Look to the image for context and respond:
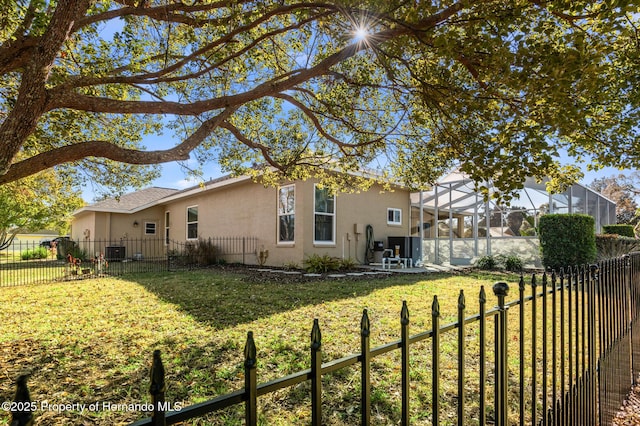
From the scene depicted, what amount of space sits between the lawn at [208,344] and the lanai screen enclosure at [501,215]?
6842 millimetres

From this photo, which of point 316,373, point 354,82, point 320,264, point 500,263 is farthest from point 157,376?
point 500,263

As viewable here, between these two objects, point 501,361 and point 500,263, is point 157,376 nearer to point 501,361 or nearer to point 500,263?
point 501,361

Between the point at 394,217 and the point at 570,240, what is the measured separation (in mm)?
6063

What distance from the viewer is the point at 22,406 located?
692 millimetres

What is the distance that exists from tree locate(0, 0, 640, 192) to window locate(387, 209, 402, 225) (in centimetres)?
719

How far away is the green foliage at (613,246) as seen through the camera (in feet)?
37.4

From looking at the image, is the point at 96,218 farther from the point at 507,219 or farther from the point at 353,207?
the point at 507,219

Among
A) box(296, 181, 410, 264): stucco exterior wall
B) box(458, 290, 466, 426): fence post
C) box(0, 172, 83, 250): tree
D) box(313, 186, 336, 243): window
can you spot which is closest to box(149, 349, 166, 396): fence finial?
box(458, 290, 466, 426): fence post

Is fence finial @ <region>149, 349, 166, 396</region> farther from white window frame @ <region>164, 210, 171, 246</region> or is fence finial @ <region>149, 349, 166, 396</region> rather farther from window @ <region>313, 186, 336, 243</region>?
white window frame @ <region>164, 210, 171, 246</region>

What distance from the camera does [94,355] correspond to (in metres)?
3.92

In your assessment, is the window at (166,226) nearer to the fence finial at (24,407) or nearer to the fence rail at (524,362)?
the fence rail at (524,362)

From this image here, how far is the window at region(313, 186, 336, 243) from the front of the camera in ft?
38.9

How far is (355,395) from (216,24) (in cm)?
477

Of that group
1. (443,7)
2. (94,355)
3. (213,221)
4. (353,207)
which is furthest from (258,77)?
(213,221)
